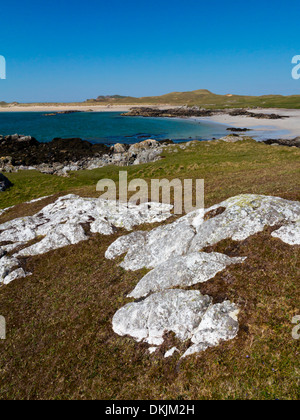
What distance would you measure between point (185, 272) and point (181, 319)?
3.15 meters

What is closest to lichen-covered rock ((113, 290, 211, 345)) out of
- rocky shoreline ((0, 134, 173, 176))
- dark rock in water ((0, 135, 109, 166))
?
rocky shoreline ((0, 134, 173, 176))

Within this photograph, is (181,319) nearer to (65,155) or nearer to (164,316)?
(164,316)

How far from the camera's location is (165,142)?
106 meters

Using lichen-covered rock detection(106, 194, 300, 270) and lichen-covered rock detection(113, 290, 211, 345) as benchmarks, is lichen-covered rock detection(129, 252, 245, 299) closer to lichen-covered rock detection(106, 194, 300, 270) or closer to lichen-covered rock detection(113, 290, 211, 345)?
lichen-covered rock detection(113, 290, 211, 345)

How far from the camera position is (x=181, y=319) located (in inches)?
479

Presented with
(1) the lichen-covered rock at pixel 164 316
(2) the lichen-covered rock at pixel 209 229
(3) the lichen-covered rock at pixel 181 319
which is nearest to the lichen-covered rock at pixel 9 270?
(2) the lichen-covered rock at pixel 209 229

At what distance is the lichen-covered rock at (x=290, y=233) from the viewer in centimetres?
1522

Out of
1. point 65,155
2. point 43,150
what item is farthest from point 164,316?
point 43,150

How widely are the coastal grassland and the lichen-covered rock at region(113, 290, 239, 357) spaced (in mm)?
421

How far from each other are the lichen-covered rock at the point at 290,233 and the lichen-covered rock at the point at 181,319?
637cm

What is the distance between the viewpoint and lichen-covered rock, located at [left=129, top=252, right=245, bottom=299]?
14.4 m

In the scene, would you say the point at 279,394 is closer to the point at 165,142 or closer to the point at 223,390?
the point at 223,390

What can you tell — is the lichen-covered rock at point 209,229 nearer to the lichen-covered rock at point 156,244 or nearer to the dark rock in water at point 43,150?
the lichen-covered rock at point 156,244
